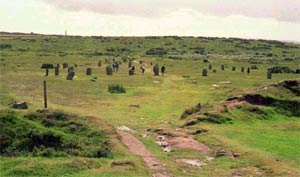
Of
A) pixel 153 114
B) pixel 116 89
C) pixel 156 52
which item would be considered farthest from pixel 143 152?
pixel 156 52

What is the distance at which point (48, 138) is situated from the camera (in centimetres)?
2284

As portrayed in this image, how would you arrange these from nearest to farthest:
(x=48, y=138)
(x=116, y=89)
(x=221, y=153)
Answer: (x=48, y=138) → (x=221, y=153) → (x=116, y=89)

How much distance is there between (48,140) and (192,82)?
33.8 meters

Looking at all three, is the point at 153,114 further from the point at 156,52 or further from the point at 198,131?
the point at 156,52

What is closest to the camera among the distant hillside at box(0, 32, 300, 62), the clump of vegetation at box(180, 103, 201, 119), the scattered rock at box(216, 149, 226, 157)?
the scattered rock at box(216, 149, 226, 157)

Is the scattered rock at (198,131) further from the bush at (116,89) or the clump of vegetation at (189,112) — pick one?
the bush at (116,89)

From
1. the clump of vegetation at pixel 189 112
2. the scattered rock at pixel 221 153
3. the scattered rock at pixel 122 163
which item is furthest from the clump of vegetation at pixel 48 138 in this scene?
the clump of vegetation at pixel 189 112

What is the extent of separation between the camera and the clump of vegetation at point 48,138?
873 inches

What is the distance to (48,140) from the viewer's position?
74.9ft

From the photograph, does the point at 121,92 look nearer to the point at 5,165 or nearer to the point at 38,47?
the point at 5,165

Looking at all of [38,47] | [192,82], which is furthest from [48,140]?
[38,47]

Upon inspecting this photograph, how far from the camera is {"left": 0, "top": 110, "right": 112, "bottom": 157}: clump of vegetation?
2217cm

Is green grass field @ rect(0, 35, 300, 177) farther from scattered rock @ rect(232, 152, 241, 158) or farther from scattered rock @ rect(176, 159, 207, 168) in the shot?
scattered rock @ rect(176, 159, 207, 168)

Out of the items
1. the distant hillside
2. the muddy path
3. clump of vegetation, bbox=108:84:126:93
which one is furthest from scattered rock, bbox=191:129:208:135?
the distant hillside
